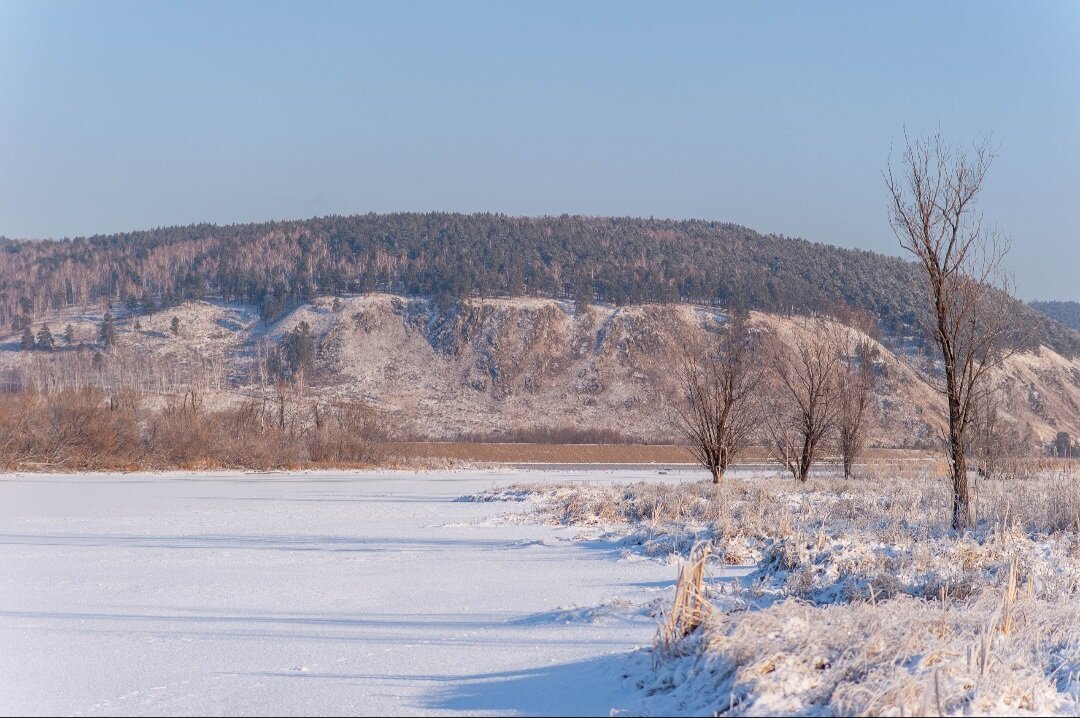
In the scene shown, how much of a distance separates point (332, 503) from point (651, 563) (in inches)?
577

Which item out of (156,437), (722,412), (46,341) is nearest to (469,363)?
(46,341)

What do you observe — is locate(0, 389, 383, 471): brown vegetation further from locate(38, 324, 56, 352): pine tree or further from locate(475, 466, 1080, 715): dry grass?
locate(38, 324, 56, 352): pine tree

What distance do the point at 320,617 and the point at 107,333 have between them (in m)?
116

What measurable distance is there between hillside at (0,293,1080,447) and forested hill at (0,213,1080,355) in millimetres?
5078

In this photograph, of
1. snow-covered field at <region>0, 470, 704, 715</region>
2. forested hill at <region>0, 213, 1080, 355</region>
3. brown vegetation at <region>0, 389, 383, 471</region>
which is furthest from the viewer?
forested hill at <region>0, 213, 1080, 355</region>

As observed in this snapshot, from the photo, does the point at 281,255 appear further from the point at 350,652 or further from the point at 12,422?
the point at 350,652

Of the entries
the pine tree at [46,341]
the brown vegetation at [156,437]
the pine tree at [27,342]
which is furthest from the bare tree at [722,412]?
the pine tree at [27,342]

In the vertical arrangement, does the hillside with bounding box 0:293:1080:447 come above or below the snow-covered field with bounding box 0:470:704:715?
above

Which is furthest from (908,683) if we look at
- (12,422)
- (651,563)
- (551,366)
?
(551,366)

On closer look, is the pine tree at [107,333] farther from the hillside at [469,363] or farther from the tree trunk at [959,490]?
the tree trunk at [959,490]

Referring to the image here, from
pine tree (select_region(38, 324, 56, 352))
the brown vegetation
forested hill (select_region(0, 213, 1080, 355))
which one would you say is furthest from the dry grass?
pine tree (select_region(38, 324, 56, 352))

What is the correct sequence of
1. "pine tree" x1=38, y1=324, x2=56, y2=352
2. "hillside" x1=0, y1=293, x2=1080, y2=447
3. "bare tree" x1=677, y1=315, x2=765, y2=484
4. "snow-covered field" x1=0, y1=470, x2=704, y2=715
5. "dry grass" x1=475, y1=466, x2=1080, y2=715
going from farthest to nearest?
"pine tree" x1=38, y1=324, x2=56, y2=352
"hillside" x1=0, y1=293, x2=1080, y2=447
"bare tree" x1=677, y1=315, x2=765, y2=484
"snow-covered field" x1=0, y1=470, x2=704, y2=715
"dry grass" x1=475, y1=466, x2=1080, y2=715

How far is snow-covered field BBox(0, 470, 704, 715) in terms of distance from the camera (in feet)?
18.6

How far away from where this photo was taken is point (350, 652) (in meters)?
6.90
